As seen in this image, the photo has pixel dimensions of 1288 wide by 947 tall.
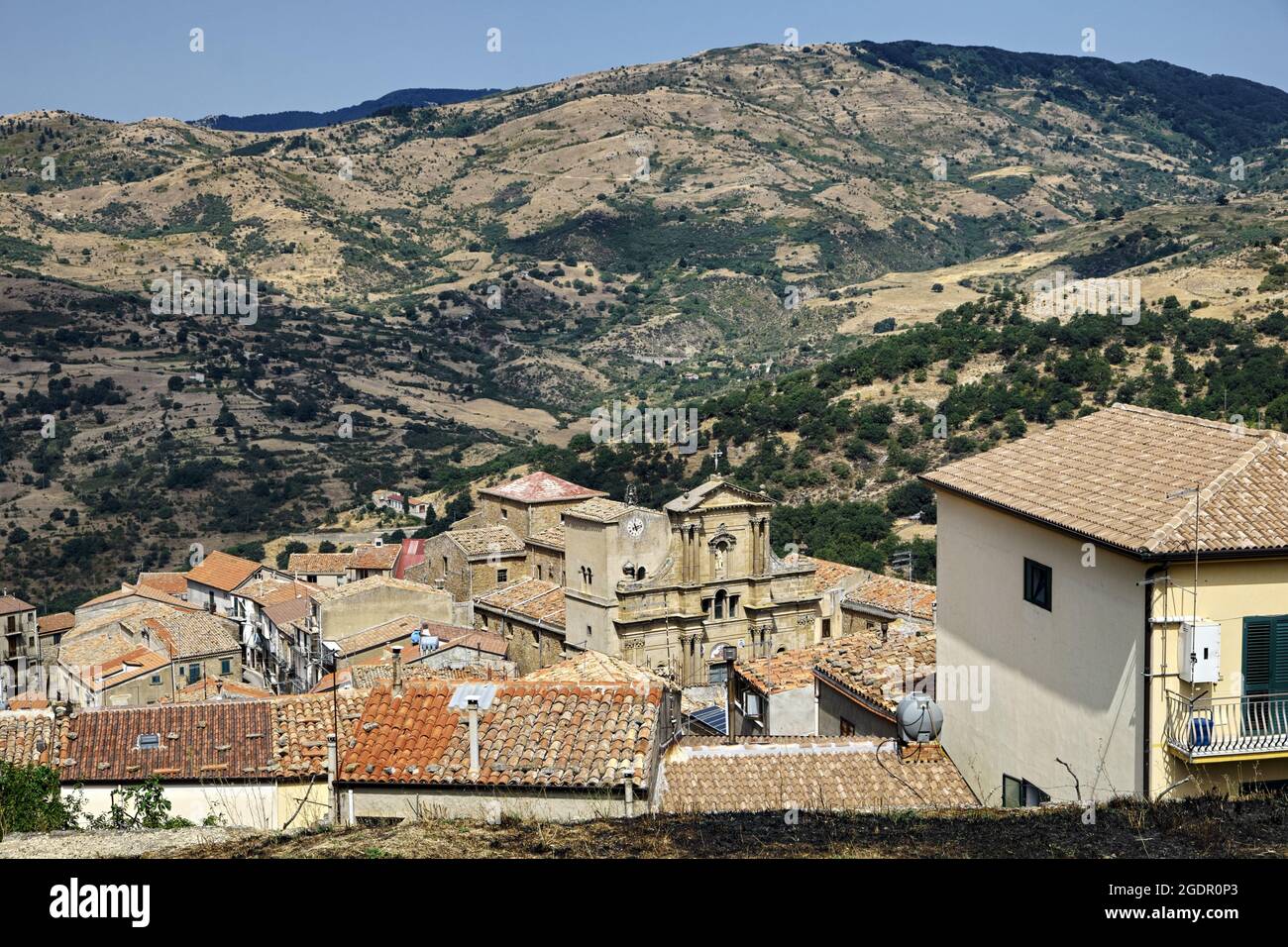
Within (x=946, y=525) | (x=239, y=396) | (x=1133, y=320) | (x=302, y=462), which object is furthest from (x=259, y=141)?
(x=946, y=525)

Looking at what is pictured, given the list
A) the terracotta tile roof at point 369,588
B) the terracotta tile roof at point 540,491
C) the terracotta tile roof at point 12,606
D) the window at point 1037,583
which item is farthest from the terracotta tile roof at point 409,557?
the window at point 1037,583

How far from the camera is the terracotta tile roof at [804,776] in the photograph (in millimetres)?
14469

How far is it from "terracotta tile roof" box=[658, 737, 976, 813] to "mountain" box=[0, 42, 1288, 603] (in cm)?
3070

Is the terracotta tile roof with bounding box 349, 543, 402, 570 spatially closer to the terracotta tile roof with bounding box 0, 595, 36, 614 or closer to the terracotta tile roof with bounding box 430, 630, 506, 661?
the terracotta tile roof with bounding box 0, 595, 36, 614

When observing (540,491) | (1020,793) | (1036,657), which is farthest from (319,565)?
(1036,657)

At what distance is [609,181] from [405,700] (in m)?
169

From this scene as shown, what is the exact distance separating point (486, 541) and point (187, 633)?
9.62m

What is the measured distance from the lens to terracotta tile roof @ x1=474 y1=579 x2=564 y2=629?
38281 millimetres

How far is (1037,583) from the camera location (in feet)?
45.8

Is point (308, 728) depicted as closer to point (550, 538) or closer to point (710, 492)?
point (710, 492)

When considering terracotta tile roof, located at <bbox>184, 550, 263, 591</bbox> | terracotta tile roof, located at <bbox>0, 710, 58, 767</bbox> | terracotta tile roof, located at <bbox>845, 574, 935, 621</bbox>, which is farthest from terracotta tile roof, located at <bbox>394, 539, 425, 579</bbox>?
terracotta tile roof, located at <bbox>0, 710, 58, 767</bbox>

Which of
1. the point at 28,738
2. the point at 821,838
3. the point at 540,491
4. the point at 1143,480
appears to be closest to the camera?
the point at 821,838

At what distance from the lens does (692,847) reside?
7.46 metres
